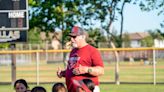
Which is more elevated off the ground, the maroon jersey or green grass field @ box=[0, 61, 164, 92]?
the maroon jersey

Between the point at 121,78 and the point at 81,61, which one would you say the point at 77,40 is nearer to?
the point at 81,61

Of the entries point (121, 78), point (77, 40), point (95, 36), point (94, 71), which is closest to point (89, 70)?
point (94, 71)

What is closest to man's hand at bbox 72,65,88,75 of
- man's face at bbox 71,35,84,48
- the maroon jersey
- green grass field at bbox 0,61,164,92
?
the maroon jersey

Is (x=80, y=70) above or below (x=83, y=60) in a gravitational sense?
below

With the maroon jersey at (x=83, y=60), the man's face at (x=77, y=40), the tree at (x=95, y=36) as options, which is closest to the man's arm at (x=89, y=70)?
the maroon jersey at (x=83, y=60)

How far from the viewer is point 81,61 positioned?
320 inches

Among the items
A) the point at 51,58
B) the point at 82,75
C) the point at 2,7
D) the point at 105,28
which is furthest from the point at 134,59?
the point at 82,75

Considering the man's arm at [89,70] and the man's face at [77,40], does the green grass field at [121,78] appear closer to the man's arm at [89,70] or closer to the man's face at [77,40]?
the man's face at [77,40]

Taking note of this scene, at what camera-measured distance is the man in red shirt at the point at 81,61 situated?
789 cm

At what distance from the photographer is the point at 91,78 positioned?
796cm

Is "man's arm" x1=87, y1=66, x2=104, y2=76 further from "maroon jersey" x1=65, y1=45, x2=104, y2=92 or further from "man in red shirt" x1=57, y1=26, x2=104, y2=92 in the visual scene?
"maroon jersey" x1=65, y1=45, x2=104, y2=92

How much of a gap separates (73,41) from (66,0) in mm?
18910

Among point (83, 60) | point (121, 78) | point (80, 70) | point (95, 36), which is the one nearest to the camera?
point (80, 70)

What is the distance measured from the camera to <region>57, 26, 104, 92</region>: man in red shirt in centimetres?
789
